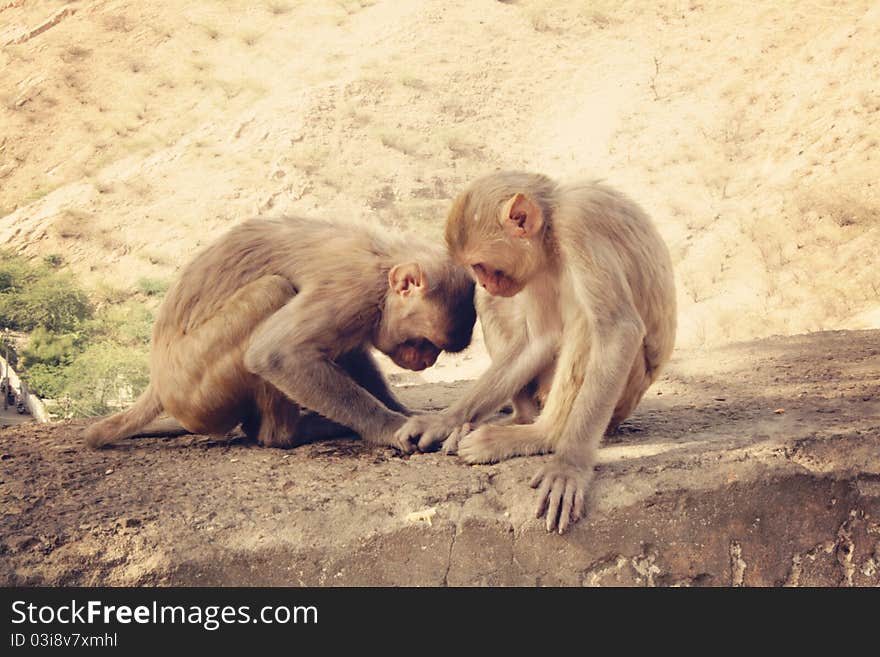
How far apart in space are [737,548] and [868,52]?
19447 millimetres

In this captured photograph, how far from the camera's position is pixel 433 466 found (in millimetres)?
4797

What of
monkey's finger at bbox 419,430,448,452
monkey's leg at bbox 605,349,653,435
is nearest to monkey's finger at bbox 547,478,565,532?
monkey's leg at bbox 605,349,653,435

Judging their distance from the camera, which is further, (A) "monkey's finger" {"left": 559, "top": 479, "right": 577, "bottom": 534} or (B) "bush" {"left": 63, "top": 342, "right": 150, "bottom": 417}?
(B) "bush" {"left": 63, "top": 342, "right": 150, "bottom": 417}

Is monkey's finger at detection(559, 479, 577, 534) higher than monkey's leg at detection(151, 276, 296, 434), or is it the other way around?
monkey's leg at detection(151, 276, 296, 434)

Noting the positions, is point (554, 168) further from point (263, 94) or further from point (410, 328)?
point (410, 328)

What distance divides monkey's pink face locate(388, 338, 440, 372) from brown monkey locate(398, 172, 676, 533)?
381 millimetres

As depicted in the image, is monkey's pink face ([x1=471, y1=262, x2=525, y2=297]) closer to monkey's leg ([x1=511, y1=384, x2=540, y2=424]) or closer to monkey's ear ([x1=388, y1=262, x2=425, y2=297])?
monkey's ear ([x1=388, y1=262, x2=425, y2=297])

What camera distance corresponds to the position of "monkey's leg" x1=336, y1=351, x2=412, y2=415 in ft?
19.2

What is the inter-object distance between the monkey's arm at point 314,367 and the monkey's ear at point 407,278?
12.0 inches

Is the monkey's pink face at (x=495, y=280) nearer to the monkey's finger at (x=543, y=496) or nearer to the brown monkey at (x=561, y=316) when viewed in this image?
the brown monkey at (x=561, y=316)

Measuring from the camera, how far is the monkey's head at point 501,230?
4531 millimetres

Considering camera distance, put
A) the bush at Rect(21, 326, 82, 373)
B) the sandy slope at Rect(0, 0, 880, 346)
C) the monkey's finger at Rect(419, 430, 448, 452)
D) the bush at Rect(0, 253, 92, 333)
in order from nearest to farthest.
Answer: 1. the monkey's finger at Rect(419, 430, 448, 452)
2. the sandy slope at Rect(0, 0, 880, 346)
3. the bush at Rect(21, 326, 82, 373)
4. the bush at Rect(0, 253, 92, 333)

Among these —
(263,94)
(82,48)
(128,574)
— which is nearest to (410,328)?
(128,574)

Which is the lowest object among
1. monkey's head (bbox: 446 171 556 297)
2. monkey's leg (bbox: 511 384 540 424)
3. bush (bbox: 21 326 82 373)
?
bush (bbox: 21 326 82 373)
